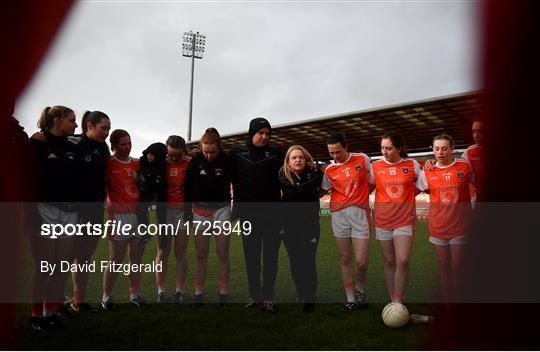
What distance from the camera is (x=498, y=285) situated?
1688mm

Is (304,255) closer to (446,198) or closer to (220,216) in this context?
(220,216)

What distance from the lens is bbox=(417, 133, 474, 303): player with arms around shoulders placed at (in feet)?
11.8

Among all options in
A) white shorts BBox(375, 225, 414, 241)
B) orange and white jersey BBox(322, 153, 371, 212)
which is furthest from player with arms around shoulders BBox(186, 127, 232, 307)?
white shorts BBox(375, 225, 414, 241)

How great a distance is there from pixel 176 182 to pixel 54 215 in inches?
50.8

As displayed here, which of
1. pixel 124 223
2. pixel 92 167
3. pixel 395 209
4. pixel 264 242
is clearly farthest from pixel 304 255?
pixel 92 167

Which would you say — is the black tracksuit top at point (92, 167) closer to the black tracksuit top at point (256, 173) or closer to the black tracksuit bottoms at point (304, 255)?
the black tracksuit top at point (256, 173)

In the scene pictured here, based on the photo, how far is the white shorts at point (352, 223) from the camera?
12.9 feet

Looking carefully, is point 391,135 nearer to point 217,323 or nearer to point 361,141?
point 217,323

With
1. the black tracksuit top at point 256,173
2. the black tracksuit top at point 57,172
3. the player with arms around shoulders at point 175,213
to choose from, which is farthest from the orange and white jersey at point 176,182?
the black tracksuit top at point 57,172

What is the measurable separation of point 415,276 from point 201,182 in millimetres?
3455

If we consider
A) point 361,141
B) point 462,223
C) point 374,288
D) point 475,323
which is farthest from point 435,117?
point 475,323

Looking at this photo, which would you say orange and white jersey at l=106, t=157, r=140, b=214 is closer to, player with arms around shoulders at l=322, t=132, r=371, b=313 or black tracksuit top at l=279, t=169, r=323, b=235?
black tracksuit top at l=279, t=169, r=323, b=235

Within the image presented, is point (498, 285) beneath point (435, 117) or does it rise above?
beneath

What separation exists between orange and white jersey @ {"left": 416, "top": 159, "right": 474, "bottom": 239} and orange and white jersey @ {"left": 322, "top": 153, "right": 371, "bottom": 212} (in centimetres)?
51
